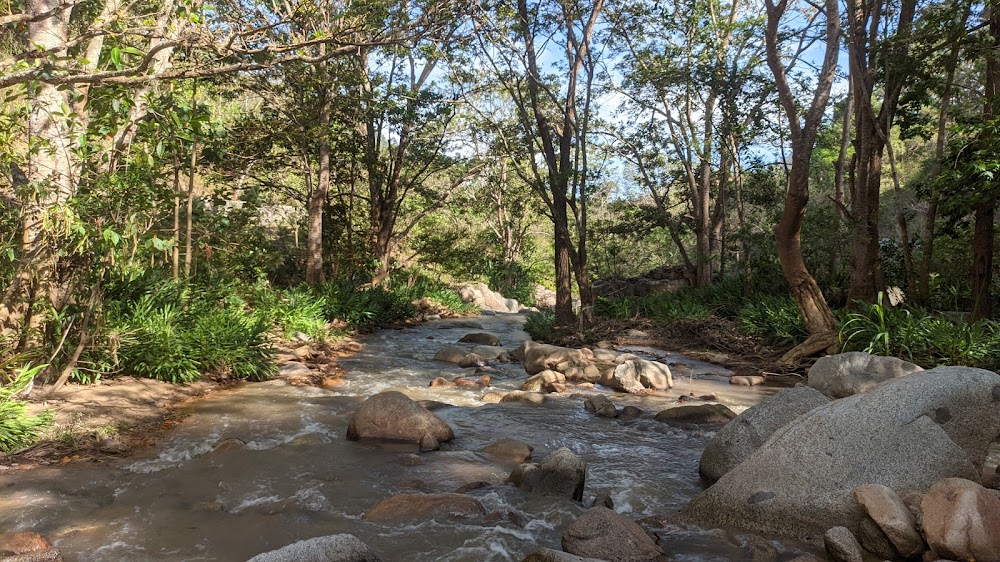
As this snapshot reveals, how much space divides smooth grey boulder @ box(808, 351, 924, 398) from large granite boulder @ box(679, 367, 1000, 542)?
9.08 ft

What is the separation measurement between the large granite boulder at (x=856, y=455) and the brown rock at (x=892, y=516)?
4.4 inches

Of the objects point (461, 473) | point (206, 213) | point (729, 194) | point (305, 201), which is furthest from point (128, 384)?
point (729, 194)

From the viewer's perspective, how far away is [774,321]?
10836 millimetres

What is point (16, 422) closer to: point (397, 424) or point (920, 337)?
point (397, 424)

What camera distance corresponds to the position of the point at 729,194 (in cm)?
1730

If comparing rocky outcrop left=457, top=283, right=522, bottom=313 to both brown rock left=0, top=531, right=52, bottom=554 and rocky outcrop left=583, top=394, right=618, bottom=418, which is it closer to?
rocky outcrop left=583, top=394, right=618, bottom=418

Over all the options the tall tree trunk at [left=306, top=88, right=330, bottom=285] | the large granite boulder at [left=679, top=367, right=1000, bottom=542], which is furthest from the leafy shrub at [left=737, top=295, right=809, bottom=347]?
the tall tree trunk at [left=306, top=88, right=330, bottom=285]

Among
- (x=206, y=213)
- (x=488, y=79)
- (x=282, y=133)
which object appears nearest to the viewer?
(x=206, y=213)

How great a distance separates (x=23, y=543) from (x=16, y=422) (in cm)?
189

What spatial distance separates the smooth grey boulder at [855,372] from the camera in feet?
22.1

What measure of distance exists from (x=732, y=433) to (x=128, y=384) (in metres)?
6.12

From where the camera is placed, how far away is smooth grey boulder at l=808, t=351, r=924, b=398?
675 centimetres

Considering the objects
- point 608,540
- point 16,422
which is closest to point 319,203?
point 16,422

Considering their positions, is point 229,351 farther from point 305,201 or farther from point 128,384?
point 305,201
